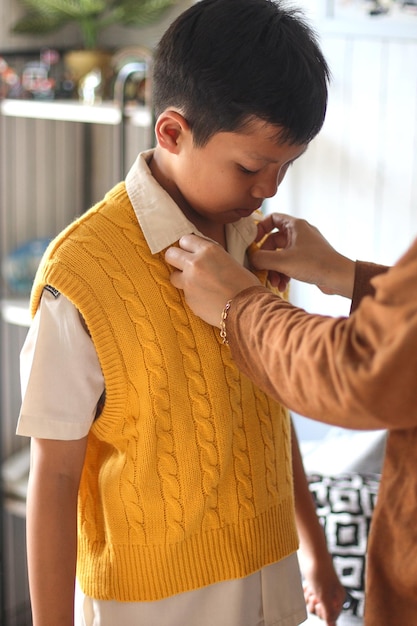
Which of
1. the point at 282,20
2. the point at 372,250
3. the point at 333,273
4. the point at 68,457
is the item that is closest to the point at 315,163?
the point at 372,250

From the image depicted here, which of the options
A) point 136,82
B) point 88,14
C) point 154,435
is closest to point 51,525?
point 154,435

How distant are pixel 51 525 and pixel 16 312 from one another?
1.53 meters

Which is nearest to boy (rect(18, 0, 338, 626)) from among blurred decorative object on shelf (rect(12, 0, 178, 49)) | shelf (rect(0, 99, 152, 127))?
shelf (rect(0, 99, 152, 127))

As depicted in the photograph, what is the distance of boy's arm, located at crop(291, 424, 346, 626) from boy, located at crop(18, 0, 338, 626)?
0.19 m

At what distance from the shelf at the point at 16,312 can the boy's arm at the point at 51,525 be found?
4.80 ft

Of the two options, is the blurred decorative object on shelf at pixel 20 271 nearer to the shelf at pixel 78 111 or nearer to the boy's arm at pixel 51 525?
the shelf at pixel 78 111

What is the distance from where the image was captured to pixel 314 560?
1.34m

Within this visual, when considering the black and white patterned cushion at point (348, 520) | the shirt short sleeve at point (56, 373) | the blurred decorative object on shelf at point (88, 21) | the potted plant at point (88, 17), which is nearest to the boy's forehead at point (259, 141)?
the shirt short sleeve at point (56, 373)

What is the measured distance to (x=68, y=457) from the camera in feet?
3.40

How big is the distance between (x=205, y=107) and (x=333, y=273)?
351 mm

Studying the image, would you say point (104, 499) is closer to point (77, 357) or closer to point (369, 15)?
point (77, 357)

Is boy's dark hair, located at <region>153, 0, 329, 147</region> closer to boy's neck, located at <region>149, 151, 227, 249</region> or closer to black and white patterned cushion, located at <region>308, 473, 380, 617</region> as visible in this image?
boy's neck, located at <region>149, 151, 227, 249</region>

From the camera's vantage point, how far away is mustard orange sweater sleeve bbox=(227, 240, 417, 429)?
80 centimetres

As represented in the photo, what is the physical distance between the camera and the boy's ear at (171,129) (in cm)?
105
